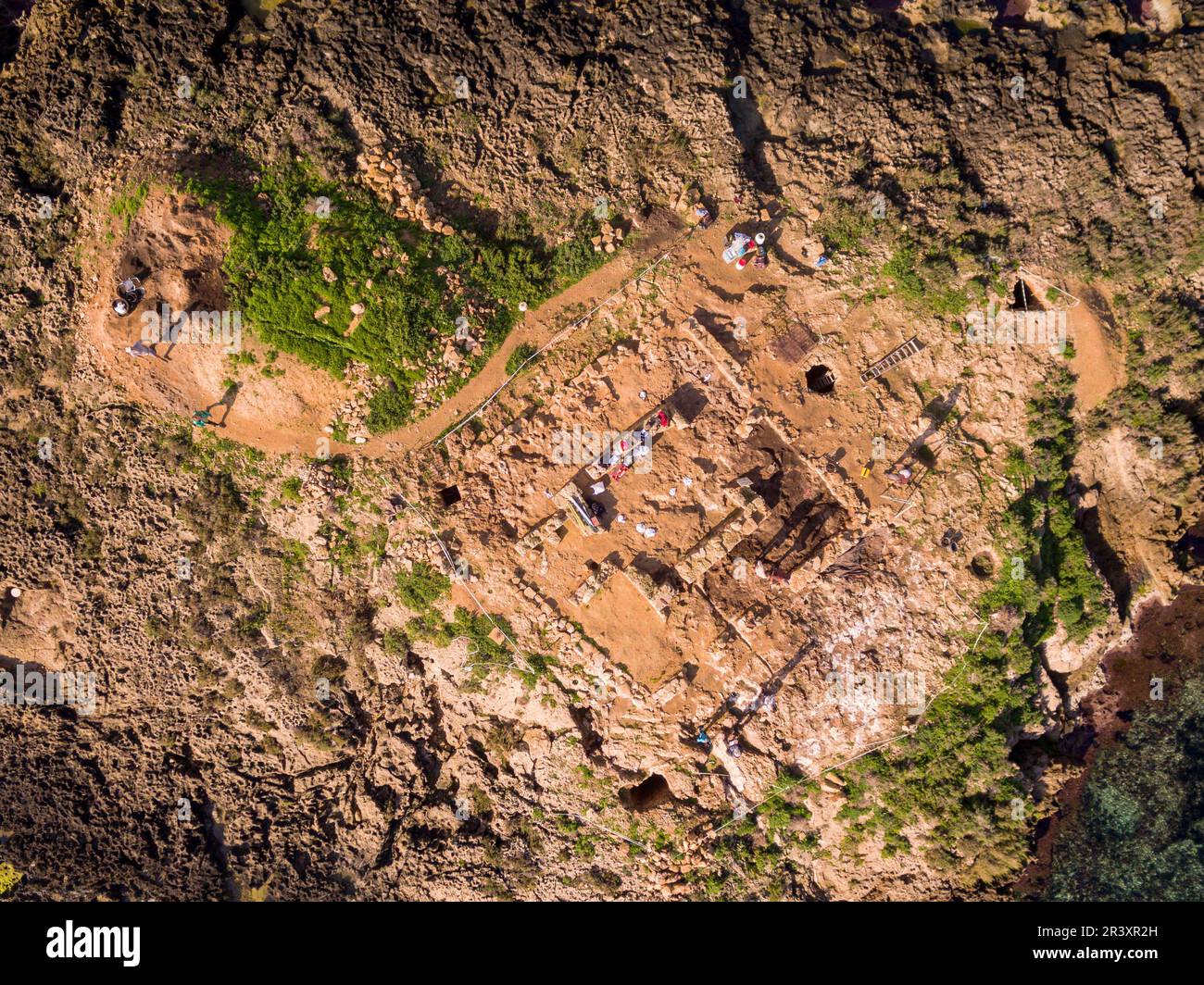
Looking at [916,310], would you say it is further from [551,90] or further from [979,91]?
[551,90]

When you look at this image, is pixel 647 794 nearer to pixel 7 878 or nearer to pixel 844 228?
pixel 844 228

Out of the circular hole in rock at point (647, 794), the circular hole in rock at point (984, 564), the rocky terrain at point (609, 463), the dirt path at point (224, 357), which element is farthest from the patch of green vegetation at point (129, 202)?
the circular hole in rock at point (984, 564)

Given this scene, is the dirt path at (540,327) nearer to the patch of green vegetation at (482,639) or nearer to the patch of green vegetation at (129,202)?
the patch of green vegetation at (482,639)

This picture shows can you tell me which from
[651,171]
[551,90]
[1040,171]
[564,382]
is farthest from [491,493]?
[1040,171]

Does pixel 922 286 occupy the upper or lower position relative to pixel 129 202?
lower

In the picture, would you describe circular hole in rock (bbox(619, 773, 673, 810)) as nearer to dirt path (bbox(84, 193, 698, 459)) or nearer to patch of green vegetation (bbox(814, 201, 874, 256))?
dirt path (bbox(84, 193, 698, 459))

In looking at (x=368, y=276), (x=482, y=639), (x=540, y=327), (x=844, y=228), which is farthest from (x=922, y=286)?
(x=482, y=639)

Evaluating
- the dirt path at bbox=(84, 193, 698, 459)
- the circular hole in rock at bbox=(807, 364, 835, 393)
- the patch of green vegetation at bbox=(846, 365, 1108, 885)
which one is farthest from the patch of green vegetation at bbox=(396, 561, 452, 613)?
the patch of green vegetation at bbox=(846, 365, 1108, 885)
